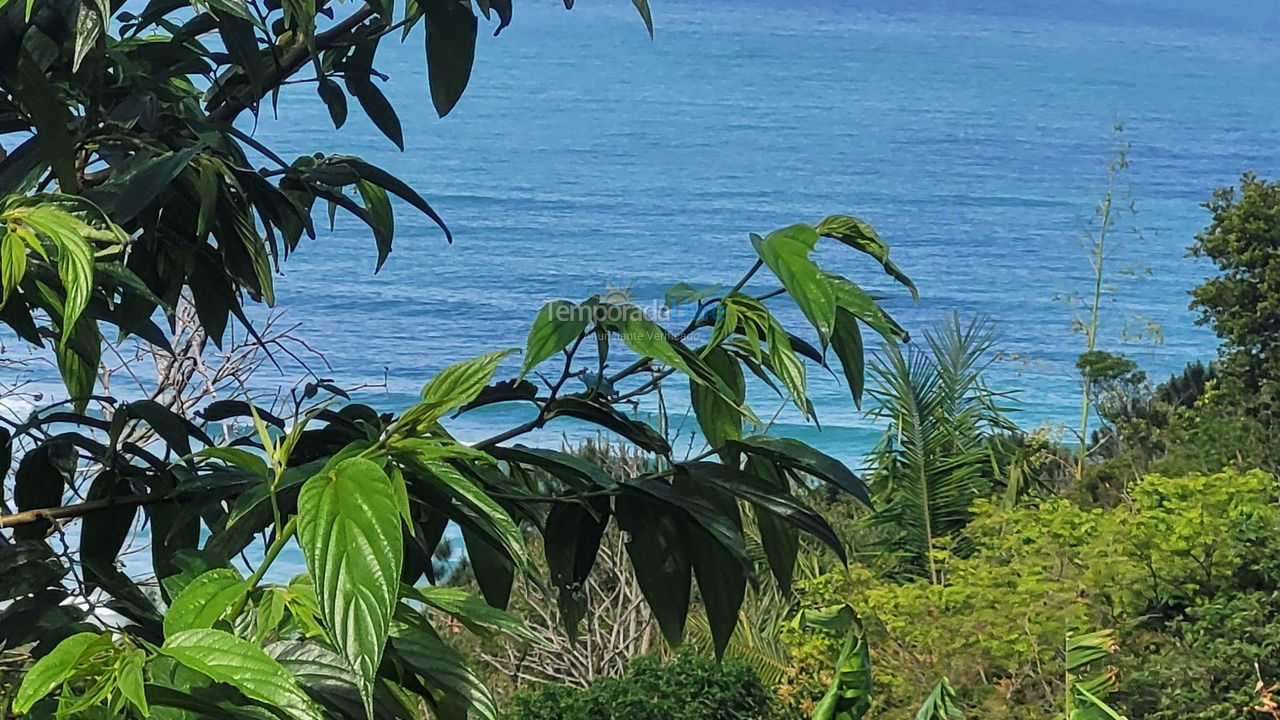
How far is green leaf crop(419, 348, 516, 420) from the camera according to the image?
13.5 inches

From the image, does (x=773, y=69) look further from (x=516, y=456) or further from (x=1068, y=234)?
(x=516, y=456)

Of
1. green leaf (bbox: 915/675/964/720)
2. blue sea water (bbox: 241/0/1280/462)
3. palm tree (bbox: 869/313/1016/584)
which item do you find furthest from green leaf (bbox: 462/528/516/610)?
blue sea water (bbox: 241/0/1280/462)

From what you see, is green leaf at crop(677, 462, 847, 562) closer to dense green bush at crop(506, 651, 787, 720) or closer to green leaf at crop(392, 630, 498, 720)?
green leaf at crop(392, 630, 498, 720)

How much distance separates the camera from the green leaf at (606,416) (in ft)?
1.61

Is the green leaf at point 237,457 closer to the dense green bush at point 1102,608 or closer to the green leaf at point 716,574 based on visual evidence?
the green leaf at point 716,574

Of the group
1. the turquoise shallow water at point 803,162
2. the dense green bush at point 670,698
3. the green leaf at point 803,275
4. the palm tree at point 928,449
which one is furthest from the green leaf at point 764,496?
the turquoise shallow water at point 803,162

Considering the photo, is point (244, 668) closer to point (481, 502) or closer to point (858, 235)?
point (481, 502)

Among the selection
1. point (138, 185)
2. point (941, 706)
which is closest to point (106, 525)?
point (138, 185)

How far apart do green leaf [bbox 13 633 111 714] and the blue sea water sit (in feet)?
12.7

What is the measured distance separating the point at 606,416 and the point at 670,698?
2.50 m

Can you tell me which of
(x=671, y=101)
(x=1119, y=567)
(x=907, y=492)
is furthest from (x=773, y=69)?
(x=1119, y=567)

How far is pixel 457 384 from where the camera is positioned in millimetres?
358

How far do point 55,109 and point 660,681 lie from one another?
2615 millimetres

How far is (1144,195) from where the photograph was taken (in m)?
12.2
